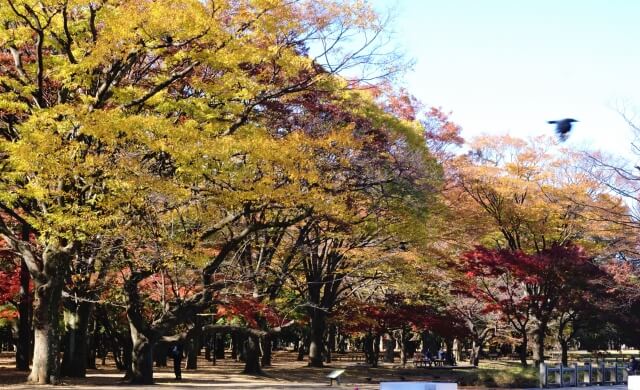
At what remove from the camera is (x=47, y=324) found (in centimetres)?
1855

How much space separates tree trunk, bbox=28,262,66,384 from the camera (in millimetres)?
18406

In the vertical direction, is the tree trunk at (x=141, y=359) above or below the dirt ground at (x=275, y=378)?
above

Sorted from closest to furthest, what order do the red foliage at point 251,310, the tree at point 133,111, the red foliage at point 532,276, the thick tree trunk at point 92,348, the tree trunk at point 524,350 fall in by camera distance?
the tree at point 133,111, the red foliage at point 251,310, the red foliage at point 532,276, the tree trunk at point 524,350, the thick tree trunk at point 92,348

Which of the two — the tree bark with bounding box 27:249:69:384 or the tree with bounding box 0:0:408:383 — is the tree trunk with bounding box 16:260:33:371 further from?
the tree bark with bounding box 27:249:69:384

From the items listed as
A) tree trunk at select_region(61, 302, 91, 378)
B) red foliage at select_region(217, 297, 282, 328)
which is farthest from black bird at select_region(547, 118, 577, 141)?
tree trunk at select_region(61, 302, 91, 378)

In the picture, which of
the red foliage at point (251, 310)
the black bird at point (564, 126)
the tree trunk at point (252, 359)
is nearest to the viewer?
the black bird at point (564, 126)

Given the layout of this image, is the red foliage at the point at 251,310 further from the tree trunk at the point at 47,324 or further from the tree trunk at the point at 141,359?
the tree trunk at the point at 47,324

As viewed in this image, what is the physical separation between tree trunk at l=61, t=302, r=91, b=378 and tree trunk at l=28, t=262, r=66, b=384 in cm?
447

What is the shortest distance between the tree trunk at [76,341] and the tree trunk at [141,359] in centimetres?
305

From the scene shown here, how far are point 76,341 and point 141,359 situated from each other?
3.72 metres

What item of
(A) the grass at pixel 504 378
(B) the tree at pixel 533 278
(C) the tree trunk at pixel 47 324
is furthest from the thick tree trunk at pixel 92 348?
(B) the tree at pixel 533 278

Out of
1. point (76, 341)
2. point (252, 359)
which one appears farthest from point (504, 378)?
point (76, 341)

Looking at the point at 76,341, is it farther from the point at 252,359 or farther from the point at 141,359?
the point at 252,359

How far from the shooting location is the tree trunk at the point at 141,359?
67.7 ft
